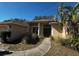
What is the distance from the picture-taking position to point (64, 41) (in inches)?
316

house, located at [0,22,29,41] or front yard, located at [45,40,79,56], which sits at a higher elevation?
house, located at [0,22,29,41]

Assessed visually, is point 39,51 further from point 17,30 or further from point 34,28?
point 17,30

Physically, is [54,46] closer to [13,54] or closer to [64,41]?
[64,41]

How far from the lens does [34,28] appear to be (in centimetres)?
801

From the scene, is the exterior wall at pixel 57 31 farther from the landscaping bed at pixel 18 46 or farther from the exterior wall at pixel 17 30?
the exterior wall at pixel 17 30

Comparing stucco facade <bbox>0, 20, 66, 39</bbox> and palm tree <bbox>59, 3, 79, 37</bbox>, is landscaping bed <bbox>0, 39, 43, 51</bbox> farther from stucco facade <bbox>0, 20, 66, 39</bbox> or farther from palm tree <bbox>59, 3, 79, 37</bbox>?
palm tree <bbox>59, 3, 79, 37</bbox>

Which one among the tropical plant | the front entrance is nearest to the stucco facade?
the front entrance

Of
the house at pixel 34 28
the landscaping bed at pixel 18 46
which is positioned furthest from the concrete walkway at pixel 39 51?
the house at pixel 34 28

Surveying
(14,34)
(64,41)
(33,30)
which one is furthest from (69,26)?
(14,34)

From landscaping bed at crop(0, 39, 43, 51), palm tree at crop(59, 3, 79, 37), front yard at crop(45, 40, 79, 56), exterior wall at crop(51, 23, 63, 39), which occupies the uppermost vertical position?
palm tree at crop(59, 3, 79, 37)

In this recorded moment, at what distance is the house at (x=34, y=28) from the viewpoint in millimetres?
7988

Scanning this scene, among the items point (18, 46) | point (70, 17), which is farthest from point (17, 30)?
point (70, 17)

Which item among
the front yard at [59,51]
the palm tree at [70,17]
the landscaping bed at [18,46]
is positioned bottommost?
the front yard at [59,51]

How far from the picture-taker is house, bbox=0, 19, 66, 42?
7.99 metres
